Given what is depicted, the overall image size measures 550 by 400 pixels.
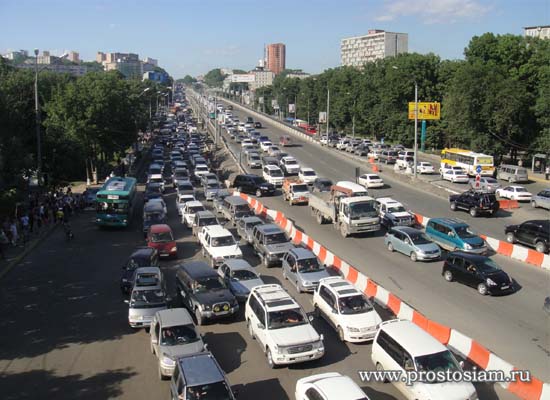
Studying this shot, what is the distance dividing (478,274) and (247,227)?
12954mm

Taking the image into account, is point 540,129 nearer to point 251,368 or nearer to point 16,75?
point 251,368

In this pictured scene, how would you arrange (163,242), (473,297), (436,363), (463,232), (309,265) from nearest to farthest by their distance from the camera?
(436,363)
(473,297)
(309,265)
(463,232)
(163,242)

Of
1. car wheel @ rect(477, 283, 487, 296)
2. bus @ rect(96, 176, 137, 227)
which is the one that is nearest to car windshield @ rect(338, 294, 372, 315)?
car wheel @ rect(477, 283, 487, 296)

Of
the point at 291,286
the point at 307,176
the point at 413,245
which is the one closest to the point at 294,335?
the point at 291,286

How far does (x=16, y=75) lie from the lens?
66.1m

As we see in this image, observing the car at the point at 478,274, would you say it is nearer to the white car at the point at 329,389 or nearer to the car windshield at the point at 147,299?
the white car at the point at 329,389

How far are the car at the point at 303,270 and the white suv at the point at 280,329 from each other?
332 cm

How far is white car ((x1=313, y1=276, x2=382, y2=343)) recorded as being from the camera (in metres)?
16.2

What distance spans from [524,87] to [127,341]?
182 feet

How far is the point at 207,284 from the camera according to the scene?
Result: 19.5 meters

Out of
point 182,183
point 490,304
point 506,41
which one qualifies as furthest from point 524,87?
point 490,304

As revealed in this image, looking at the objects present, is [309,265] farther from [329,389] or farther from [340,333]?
[329,389]

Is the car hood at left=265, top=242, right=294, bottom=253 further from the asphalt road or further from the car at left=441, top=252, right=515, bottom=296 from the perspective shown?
the car at left=441, top=252, right=515, bottom=296

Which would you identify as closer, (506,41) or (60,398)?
(60,398)
